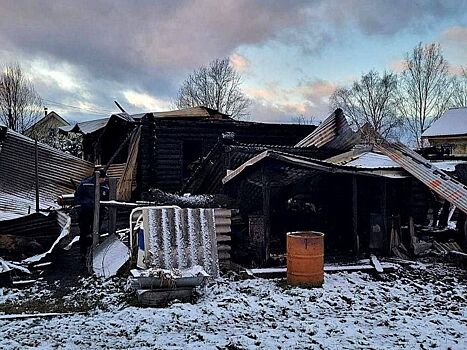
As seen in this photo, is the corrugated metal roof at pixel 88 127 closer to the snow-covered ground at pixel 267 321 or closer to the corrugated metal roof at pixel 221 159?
the corrugated metal roof at pixel 221 159

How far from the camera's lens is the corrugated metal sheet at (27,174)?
1305cm

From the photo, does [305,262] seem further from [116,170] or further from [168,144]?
[116,170]

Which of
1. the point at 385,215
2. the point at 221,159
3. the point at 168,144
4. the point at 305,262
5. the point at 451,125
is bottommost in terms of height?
the point at 305,262

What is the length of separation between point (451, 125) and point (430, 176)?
87.3 ft

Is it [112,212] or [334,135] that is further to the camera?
[334,135]

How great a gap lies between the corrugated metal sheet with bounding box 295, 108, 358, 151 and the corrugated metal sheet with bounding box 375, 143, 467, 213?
4.37ft

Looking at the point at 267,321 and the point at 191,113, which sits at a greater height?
the point at 191,113

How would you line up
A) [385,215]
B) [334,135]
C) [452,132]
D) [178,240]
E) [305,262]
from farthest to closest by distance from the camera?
[452,132], [334,135], [385,215], [178,240], [305,262]

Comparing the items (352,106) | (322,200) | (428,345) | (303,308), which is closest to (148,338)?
(303,308)

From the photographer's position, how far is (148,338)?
16.4 ft

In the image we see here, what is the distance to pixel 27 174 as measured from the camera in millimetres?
13898

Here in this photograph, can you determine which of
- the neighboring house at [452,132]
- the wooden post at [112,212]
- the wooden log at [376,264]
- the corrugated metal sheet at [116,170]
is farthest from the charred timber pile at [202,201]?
the neighboring house at [452,132]

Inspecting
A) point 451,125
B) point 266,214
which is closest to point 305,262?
point 266,214

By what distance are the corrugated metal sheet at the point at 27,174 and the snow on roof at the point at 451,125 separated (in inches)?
1042
